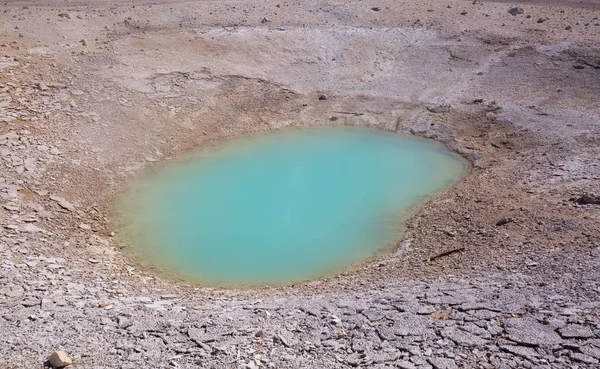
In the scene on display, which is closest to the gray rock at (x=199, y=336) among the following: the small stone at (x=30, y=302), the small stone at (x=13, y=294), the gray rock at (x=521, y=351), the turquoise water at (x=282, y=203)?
the small stone at (x=30, y=302)

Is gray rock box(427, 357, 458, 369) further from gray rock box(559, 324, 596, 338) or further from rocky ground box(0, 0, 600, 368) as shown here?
gray rock box(559, 324, 596, 338)

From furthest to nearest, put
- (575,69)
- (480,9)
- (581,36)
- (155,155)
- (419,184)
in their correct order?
(480,9) → (581,36) → (575,69) → (155,155) → (419,184)

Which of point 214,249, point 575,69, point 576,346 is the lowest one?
point 214,249

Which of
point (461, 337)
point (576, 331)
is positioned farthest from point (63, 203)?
point (576, 331)

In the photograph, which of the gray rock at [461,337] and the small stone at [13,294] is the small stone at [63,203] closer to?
the small stone at [13,294]

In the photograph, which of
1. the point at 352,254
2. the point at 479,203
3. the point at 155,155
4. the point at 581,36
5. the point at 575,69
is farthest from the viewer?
the point at 581,36

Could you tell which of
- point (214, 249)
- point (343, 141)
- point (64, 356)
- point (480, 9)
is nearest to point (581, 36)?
point (480, 9)

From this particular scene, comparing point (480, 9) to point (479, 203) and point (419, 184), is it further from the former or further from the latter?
point (479, 203)
